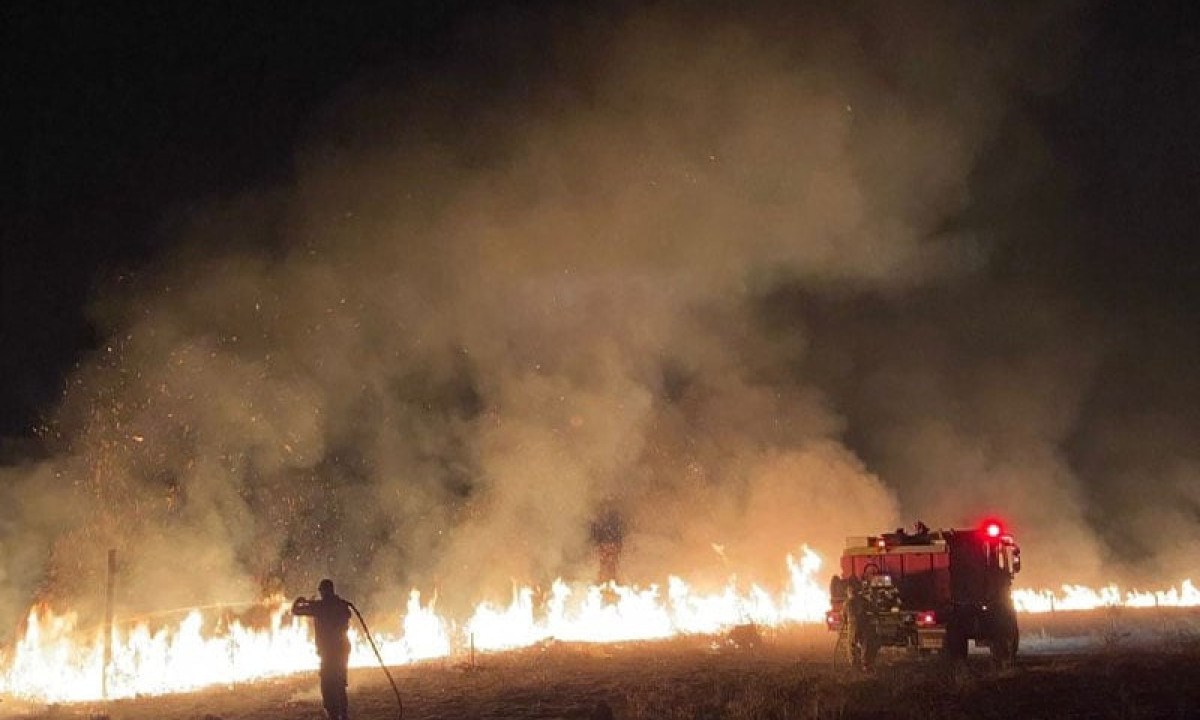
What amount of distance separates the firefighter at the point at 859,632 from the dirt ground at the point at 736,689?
404 millimetres

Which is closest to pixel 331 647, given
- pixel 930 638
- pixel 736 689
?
pixel 736 689

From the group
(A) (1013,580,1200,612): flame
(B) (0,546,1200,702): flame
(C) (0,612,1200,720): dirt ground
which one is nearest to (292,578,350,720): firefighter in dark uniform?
(C) (0,612,1200,720): dirt ground

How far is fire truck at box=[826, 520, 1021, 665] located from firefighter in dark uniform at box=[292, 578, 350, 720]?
31.3ft

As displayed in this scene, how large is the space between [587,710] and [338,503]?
94.4 ft

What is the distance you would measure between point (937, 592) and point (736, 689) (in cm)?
Result: 610

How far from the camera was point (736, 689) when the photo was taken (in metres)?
14.6

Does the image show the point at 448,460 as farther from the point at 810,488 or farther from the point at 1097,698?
the point at 1097,698

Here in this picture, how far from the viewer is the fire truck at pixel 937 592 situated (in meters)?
17.8

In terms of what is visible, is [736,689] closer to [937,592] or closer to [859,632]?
[859,632]

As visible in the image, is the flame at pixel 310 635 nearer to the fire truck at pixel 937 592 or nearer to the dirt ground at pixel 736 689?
the dirt ground at pixel 736 689

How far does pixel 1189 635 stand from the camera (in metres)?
21.8

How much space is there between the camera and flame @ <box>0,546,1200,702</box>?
731 inches

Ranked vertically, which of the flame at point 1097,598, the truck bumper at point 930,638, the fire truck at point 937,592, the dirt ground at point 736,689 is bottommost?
the flame at point 1097,598

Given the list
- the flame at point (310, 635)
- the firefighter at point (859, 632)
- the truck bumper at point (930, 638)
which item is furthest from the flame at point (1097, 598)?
the firefighter at point (859, 632)
